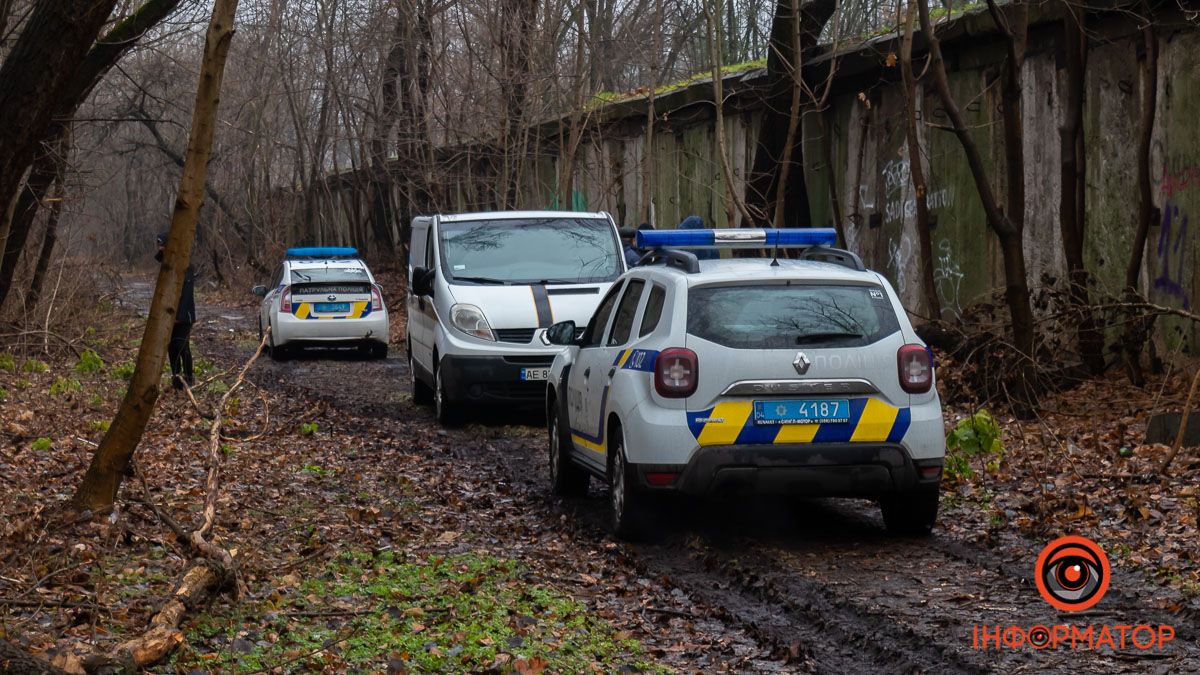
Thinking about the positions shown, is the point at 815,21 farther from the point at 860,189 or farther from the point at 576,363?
the point at 576,363

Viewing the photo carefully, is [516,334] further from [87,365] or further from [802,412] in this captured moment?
[87,365]

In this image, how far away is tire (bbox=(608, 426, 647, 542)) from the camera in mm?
8484

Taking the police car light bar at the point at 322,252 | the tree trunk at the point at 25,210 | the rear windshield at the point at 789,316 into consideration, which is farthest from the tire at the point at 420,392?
the police car light bar at the point at 322,252

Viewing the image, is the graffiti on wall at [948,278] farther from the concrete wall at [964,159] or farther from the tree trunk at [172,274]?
the tree trunk at [172,274]

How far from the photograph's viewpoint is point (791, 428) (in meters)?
8.09

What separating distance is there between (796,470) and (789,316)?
88cm

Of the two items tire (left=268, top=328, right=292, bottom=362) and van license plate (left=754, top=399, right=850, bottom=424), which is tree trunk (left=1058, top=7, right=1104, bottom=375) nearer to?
van license plate (left=754, top=399, right=850, bottom=424)

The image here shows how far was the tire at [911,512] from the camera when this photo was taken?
843cm

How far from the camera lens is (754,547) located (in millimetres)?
8406

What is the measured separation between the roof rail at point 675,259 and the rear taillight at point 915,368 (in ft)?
4.29

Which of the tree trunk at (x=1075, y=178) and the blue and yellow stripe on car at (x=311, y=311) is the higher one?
the tree trunk at (x=1075, y=178)

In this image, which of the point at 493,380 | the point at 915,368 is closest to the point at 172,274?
the point at 915,368

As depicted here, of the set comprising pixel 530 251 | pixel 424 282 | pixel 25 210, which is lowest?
pixel 424 282

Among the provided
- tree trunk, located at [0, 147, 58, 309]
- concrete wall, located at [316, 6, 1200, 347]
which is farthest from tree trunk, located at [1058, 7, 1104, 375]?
tree trunk, located at [0, 147, 58, 309]
